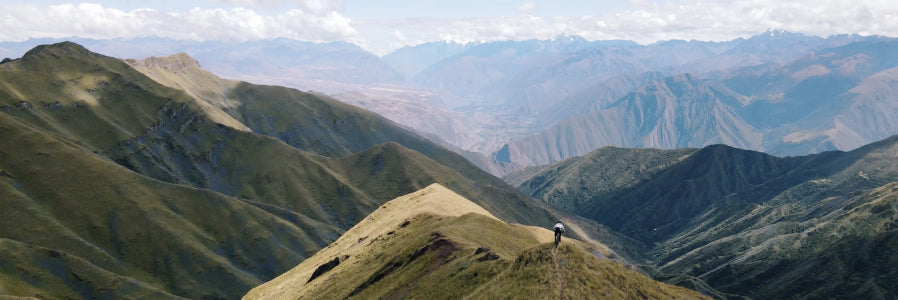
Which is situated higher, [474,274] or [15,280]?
[474,274]

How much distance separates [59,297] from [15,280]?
462 inches

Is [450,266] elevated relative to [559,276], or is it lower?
lower

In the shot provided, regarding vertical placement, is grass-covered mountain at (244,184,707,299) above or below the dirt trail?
below

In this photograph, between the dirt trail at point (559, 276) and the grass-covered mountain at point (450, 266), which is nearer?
the dirt trail at point (559, 276)

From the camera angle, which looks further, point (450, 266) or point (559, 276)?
point (450, 266)

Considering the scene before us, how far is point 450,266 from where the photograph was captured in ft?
303

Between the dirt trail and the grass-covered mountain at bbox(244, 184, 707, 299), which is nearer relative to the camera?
the dirt trail

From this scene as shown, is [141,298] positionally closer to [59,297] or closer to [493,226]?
[59,297]

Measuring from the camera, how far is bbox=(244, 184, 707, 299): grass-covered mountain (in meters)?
67.8

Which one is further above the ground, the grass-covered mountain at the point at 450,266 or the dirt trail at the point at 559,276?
the dirt trail at the point at 559,276

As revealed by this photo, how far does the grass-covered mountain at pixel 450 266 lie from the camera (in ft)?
222

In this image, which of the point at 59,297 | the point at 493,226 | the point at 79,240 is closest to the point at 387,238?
the point at 493,226

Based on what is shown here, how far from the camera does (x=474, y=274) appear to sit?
81.4 m

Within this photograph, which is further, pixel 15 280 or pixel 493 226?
pixel 15 280
